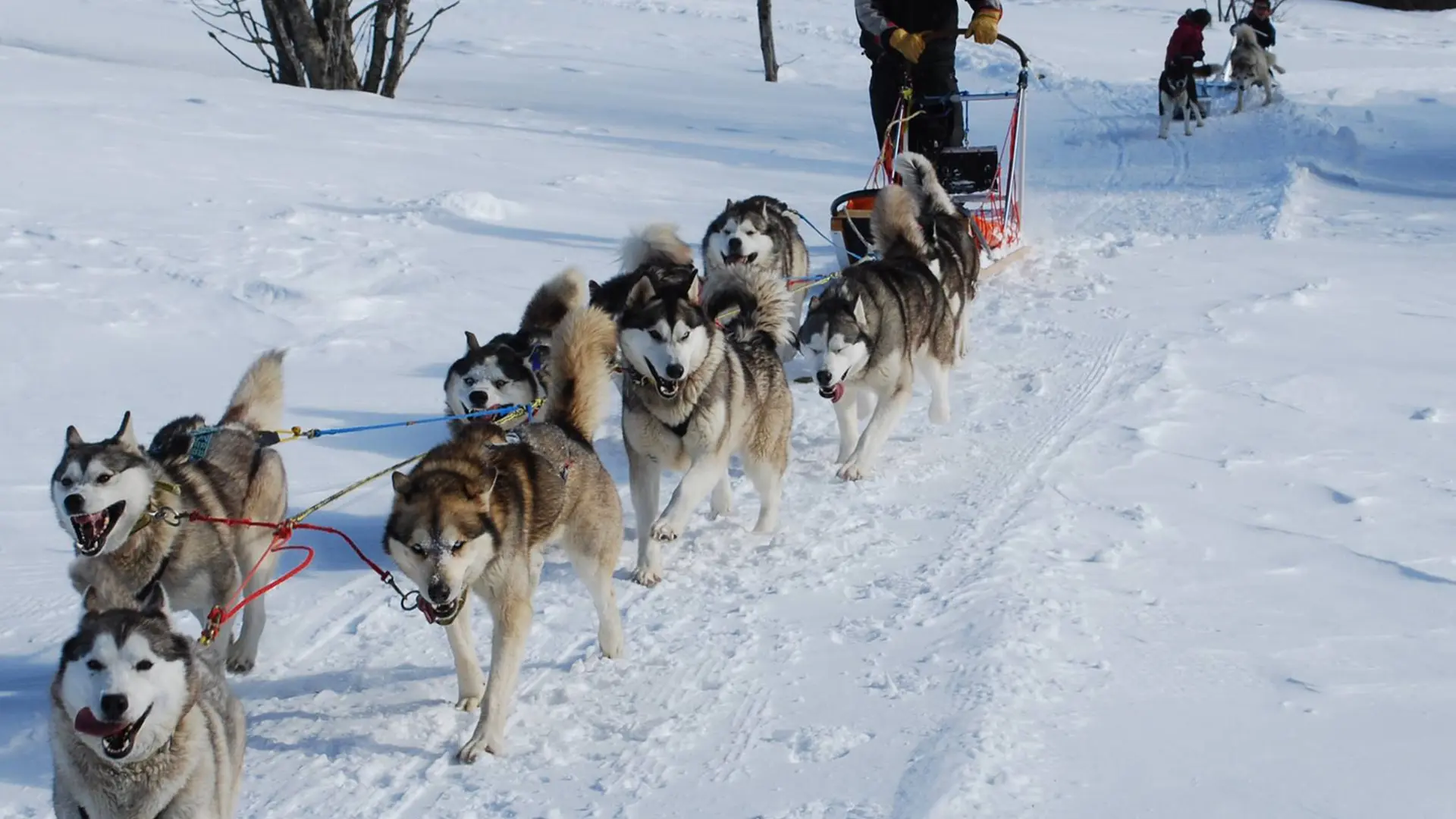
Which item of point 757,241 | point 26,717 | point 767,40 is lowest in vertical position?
point 26,717

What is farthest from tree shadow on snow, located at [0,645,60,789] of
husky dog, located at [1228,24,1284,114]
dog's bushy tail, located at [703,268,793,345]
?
husky dog, located at [1228,24,1284,114]

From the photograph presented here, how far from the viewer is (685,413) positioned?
399cm

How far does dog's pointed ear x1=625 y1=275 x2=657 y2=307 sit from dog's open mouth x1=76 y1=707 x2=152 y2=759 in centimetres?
208

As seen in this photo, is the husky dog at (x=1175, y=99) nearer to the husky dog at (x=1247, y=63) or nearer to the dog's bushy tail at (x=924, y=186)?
the husky dog at (x=1247, y=63)

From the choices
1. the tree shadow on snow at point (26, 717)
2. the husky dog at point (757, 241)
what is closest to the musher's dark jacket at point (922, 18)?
the husky dog at point (757, 241)

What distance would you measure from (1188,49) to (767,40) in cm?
506

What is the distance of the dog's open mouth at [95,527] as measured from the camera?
305cm

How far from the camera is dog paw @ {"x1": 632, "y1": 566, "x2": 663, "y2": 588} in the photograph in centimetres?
391

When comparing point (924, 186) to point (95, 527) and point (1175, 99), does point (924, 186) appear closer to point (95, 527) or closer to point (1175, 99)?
point (95, 527)

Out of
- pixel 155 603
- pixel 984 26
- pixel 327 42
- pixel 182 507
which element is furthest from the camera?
pixel 327 42

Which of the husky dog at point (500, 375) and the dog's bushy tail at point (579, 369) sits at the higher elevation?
the dog's bushy tail at point (579, 369)

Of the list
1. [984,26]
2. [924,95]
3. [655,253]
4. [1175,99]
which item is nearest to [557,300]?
[655,253]

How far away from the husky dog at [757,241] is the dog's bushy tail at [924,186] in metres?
0.56

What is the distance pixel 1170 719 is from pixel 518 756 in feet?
4.63
